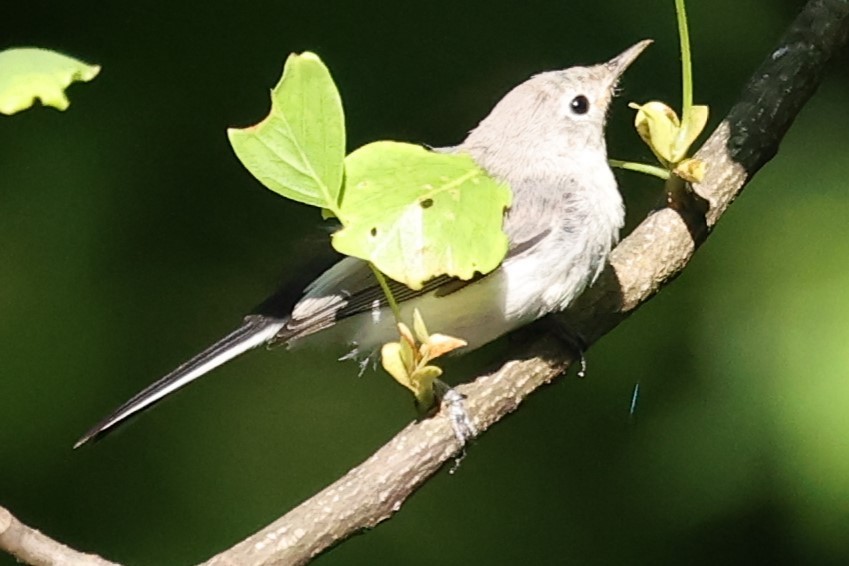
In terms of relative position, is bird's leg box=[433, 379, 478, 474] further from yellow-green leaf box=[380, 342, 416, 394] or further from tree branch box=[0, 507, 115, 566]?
tree branch box=[0, 507, 115, 566]

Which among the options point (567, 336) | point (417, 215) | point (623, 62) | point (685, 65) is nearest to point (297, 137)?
point (417, 215)

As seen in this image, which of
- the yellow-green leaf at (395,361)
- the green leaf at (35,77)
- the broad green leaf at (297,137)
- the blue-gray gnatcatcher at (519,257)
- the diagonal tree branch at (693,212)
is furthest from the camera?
the blue-gray gnatcatcher at (519,257)

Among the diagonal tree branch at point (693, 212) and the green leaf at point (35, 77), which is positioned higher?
the green leaf at point (35, 77)

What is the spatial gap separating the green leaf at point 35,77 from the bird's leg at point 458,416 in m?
0.50

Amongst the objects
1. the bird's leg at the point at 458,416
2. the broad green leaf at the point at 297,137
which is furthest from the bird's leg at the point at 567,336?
the broad green leaf at the point at 297,137

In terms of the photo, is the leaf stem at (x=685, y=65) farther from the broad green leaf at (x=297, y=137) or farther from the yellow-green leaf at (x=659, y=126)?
the broad green leaf at (x=297, y=137)

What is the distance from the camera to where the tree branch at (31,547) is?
0.76 m

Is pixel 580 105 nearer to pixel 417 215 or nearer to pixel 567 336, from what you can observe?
pixel 567 336

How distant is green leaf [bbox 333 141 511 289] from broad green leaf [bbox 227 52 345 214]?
0.14 ft

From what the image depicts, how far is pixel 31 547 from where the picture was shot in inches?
30.9

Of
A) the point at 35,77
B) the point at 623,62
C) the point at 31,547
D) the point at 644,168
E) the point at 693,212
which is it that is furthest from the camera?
the point at 623,62

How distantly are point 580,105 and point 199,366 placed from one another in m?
0.55

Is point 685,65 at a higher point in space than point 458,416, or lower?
higher

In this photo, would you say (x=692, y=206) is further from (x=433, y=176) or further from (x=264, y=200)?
(x=264, y=200)
